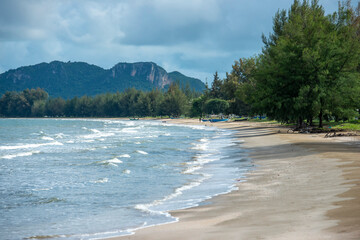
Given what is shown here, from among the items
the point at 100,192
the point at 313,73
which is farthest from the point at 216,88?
the point at 100,192

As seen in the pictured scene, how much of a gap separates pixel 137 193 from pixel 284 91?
36300 mm

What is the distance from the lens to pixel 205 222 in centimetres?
879

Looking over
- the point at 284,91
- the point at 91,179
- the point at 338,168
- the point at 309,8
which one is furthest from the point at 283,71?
the point at 91,179

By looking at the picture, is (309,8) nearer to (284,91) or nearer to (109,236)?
(284,91)

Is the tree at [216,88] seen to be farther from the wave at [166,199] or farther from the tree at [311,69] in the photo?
the wave at [166,199]

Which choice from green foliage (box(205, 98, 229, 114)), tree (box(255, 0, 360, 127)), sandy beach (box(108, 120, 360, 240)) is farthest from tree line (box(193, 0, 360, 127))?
green foliage (box(205, 98, 229, 114))

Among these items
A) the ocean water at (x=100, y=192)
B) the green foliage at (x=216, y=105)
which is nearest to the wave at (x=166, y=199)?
the ocean water at (x=100, y=192)

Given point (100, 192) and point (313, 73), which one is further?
point (313, 73)

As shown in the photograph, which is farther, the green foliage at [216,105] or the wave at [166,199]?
the green foliage at [216,105]

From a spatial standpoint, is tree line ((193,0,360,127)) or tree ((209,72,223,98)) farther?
tree ((209,72,223,98))

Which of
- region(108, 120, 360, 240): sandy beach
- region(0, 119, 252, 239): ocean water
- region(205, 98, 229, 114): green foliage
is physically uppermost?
region(205, 98, 229, 114): green foliage

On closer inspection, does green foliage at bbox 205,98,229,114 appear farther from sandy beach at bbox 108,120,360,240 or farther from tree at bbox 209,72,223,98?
sandy beach at bbox 108,120,360,240

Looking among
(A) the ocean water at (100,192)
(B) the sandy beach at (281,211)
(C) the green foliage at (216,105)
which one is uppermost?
(C) the green foliage at (216,105)

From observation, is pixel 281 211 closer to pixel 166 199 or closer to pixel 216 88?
pixel 166 199
